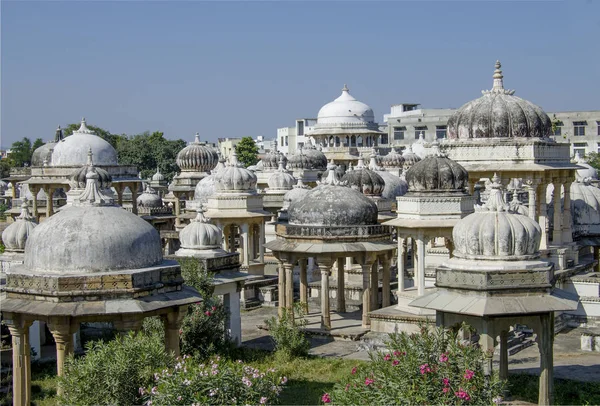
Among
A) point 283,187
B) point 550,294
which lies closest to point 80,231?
point 550,294

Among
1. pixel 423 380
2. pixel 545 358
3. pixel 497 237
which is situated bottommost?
A: pixel 545 358

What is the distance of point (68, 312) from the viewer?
17.8 m

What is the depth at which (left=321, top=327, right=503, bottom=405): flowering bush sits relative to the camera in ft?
45.7

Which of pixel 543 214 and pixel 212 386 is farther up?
pixel 543 214

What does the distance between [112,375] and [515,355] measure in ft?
42.1

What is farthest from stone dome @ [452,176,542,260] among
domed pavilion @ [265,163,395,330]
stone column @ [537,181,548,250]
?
stone column @ [537,181,548,250]

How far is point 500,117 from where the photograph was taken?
33906 mm

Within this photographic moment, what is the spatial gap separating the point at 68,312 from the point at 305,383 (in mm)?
6635

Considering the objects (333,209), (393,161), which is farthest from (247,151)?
(333,209)

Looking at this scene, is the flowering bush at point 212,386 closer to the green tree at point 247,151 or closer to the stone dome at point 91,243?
the stone dome at point 91,243

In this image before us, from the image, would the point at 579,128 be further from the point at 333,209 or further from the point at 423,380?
the point at 423,380

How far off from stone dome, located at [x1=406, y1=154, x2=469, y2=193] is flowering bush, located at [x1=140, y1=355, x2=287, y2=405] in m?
14.2

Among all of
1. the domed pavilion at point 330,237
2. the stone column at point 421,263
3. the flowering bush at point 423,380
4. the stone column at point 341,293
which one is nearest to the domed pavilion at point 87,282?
the flowering bush at point 423,380

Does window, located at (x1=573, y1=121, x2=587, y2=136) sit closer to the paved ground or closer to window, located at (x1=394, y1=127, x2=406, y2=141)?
window, located at (x1=394, y1=127, x2=406, y2=141)
